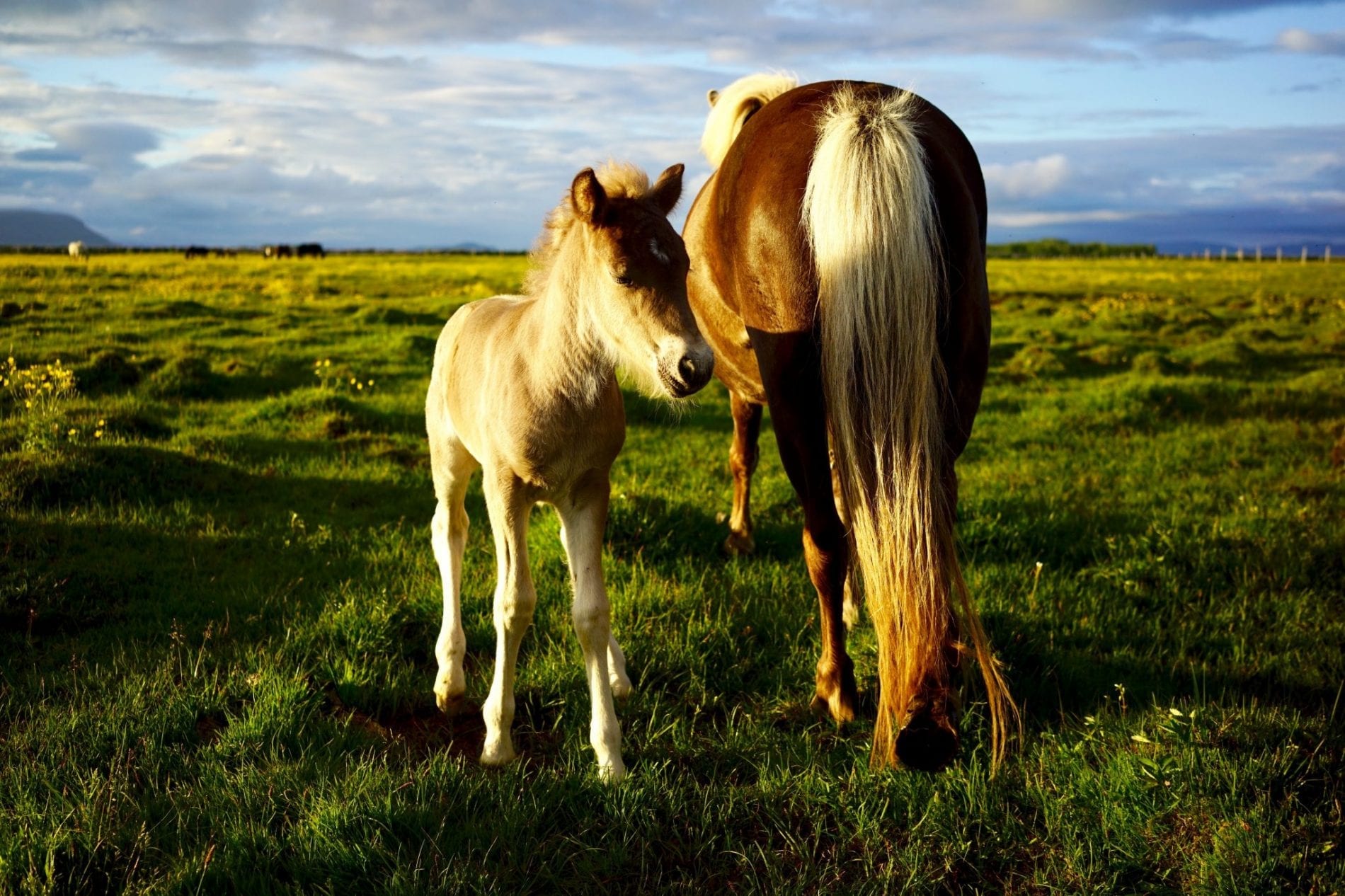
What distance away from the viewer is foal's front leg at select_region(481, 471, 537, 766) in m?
3.82

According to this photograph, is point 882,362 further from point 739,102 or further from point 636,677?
point 739,102

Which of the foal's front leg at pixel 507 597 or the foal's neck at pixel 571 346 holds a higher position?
the foal's neck at pixel 571 346

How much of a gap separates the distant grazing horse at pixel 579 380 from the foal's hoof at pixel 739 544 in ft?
8.59

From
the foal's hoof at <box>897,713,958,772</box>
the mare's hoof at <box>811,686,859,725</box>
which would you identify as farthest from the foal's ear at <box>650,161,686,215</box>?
the mare's hoof at <box>811,686,859,725</box>

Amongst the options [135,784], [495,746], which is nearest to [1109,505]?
[495,746]

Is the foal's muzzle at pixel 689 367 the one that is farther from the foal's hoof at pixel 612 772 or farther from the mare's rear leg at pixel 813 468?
the foal's hoof at pixel 612 772

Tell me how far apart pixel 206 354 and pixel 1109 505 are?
38.0 feet

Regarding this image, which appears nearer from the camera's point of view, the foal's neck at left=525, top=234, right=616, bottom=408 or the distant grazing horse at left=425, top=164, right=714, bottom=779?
the distant grazing horse at left=425, top=164, right=714, bottom=779

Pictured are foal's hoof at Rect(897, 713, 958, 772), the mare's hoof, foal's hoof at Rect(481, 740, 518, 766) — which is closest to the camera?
foal's hoof at Rect(897, 713, 958, 772)

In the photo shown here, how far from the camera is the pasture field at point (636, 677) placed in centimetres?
315

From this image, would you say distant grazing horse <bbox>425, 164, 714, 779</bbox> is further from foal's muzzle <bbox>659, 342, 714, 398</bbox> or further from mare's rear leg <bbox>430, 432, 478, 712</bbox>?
mare's rear leg <bbox>430, 432, 478, 712</bbox>

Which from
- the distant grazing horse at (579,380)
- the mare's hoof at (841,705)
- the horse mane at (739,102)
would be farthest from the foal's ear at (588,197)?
the horse mane at (739,102)

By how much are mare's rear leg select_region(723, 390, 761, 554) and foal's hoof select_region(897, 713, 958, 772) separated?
3089mm

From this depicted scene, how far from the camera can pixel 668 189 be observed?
11.5 feet
